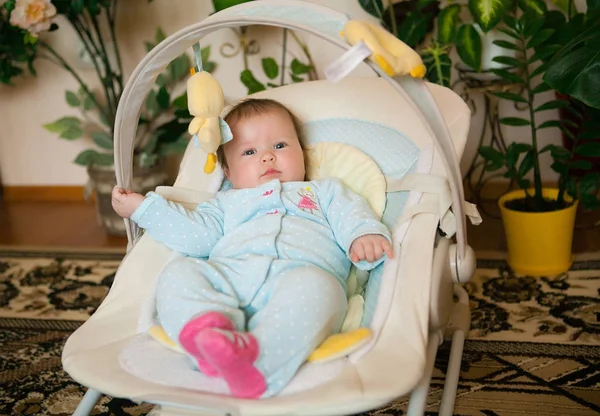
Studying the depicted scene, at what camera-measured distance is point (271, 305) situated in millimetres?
1165

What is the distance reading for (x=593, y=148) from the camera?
191 cm

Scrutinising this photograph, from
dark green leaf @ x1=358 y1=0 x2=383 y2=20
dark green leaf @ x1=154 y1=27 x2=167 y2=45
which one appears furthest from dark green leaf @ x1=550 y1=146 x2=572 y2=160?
dark green leaf @ x1=154 y1=27 x2=167 y2=45

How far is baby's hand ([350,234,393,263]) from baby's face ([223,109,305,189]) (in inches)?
10.3

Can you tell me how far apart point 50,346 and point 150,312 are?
0.66 metres

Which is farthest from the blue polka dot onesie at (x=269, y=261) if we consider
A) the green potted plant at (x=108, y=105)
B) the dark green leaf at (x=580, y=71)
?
the green potted plant at (x=108, y=105)

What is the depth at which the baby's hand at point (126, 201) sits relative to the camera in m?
1.42

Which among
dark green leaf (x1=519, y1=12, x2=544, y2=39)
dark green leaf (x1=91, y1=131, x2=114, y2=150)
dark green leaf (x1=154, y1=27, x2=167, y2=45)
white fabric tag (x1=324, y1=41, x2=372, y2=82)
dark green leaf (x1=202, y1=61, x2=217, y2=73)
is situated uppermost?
white fabric tag (x1=324, y1=41, x2=372, y2=82)

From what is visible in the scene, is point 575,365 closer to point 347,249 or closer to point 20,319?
point 347,249

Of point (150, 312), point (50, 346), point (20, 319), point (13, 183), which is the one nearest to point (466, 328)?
point (150, 312)

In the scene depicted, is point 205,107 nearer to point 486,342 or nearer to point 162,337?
point 162,337

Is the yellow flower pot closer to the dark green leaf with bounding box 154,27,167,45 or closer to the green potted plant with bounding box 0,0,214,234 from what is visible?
the green potted plant with bounding box 0,0,214,234

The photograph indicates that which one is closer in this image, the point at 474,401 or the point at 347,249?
the point at 347,249

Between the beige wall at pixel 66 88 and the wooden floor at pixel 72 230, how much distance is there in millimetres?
147

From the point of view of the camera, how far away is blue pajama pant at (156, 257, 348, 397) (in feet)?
3.57
